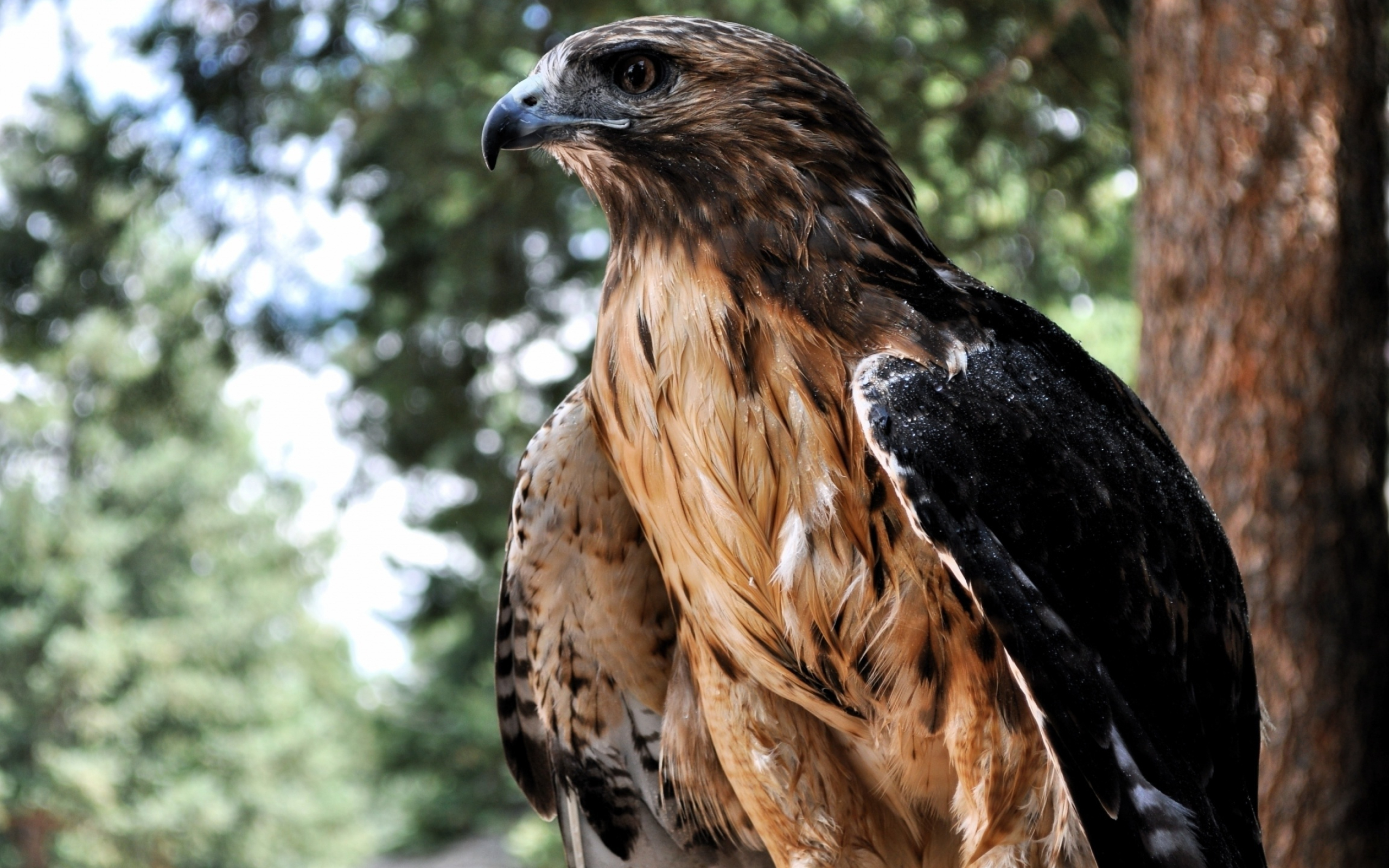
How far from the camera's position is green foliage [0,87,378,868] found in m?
25.2

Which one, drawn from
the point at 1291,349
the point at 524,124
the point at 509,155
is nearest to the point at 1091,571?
the point at 524,124

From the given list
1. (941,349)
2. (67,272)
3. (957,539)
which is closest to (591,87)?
(941,349)

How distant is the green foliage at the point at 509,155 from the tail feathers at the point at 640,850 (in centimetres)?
440

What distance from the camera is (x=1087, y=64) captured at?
627 centimetres

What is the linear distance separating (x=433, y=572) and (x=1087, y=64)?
6.95 metres

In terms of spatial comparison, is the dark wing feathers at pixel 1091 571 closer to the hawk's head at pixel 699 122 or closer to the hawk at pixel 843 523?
the hawk at pixel 843 523

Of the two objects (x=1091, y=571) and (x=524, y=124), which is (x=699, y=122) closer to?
(x=524, y=124)

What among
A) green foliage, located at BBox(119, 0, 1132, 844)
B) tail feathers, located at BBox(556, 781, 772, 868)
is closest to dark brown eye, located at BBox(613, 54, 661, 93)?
tail feathers, located at BBox(556, 781, 772, 868)

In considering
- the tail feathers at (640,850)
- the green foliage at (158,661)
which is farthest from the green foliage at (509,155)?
the green foliage at (158,661)

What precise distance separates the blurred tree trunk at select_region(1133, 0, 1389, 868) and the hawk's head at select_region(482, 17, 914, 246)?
7.34 feet

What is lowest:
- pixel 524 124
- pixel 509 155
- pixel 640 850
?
pixel 640 850

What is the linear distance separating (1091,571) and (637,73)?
136cm

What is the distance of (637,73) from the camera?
8.11 feet

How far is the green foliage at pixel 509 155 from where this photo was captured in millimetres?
6574
